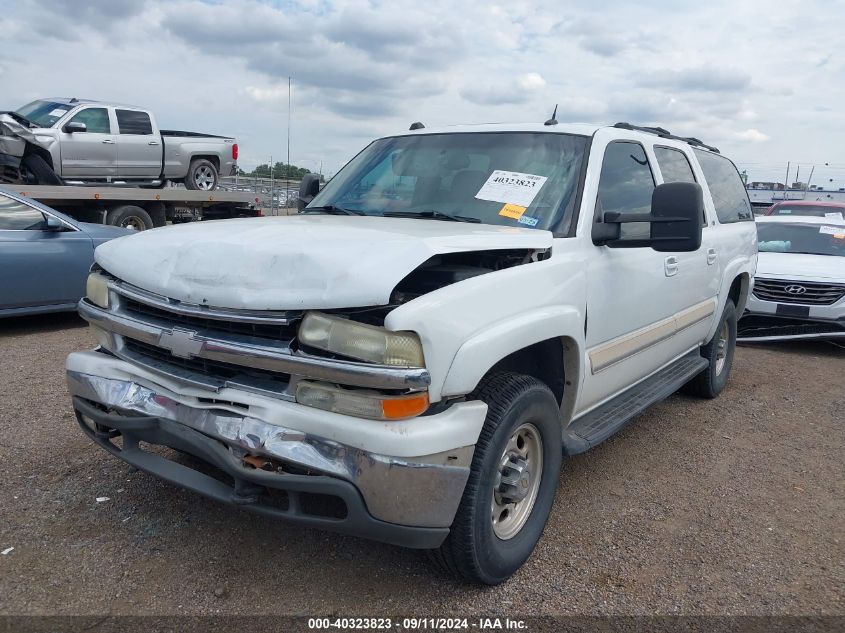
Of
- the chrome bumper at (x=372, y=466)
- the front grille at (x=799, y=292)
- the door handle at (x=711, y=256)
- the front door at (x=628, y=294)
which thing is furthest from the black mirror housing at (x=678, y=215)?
the front grille at (x=799, y=292)

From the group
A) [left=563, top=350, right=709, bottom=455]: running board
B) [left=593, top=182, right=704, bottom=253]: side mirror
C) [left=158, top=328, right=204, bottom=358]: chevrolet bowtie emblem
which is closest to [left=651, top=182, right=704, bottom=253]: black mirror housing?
[left=593, top=182, right=704, bottom=253]: side mirror

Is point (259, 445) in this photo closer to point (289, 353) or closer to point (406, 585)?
point (289, 353)

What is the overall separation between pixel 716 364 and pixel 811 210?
756 centimetres

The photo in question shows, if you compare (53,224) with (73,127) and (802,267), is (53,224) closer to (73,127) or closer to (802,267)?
(73,127)

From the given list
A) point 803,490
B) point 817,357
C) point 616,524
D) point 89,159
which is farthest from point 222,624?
point 89,159

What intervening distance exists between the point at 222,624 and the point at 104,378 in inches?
42.9

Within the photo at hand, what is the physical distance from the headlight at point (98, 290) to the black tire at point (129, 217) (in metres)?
8.35

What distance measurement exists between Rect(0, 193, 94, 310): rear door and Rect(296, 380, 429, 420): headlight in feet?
17.7

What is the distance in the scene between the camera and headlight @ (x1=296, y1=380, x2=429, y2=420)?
2.30m

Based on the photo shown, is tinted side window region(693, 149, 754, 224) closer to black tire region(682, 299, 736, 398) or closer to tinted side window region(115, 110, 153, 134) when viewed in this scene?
black tire region(682, 299, 736, 398)

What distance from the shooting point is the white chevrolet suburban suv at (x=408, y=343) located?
232 centimetres

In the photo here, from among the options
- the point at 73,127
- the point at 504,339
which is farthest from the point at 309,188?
the point at 73,127

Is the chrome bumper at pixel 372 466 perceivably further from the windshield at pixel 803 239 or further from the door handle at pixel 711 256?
the windshield at pixel 803 239

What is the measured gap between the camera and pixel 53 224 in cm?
693
